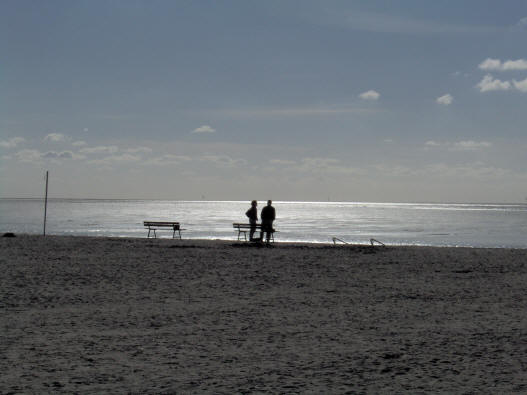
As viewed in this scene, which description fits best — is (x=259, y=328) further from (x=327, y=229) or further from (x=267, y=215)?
(x=327, y=229)

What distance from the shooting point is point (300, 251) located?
20844mm

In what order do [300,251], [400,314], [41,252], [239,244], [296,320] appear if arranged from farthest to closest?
[239,244]
[300,251]
[41,252]
[400,314]
[296,320]

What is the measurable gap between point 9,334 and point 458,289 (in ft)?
28.5

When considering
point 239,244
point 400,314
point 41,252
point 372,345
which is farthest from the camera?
point 239,244

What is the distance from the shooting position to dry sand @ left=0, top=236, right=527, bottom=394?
5.54 m

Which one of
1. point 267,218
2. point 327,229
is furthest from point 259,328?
point 327,229

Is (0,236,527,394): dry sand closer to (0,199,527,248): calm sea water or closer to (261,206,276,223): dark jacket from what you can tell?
(261,206,276,223): dark jacket

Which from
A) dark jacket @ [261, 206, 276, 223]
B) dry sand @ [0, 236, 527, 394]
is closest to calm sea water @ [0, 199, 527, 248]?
dark jacket @ [261, 206, 276, 223]

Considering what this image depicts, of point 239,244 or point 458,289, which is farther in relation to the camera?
point 239,244

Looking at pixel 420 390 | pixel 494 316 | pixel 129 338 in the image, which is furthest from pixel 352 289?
pixel 420 390

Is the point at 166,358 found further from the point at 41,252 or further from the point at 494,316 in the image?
the point at 41,252

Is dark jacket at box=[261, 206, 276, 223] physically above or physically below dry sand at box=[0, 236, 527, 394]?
above

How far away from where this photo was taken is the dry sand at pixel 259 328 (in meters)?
5.54

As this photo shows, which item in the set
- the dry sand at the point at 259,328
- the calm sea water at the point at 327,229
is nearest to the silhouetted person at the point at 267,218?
the dry sand at the point at 259,328
